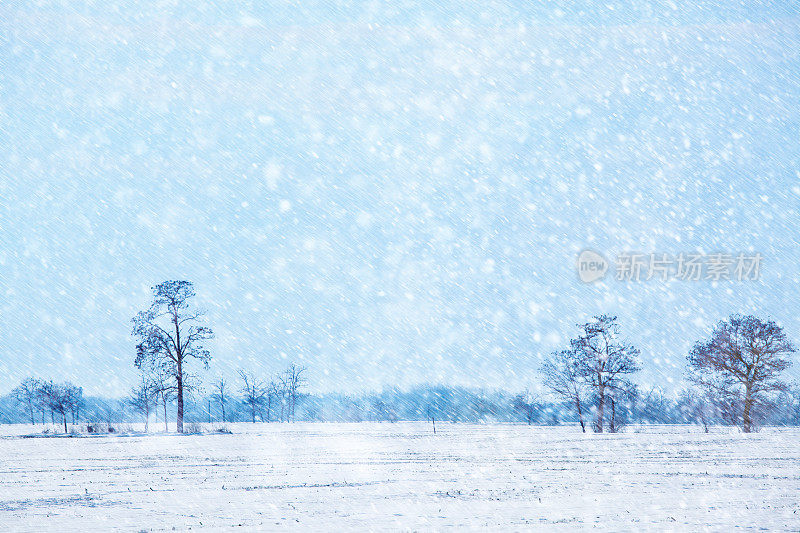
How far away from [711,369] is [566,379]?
11051 mm

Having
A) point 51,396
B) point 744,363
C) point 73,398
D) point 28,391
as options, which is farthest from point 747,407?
point 28,391

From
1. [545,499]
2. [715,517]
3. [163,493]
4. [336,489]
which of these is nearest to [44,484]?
[163,493]

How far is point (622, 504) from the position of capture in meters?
13.4

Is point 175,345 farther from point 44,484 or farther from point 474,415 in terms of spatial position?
point 474,415

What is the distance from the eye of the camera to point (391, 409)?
134875mm

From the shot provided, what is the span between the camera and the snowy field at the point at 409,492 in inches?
458

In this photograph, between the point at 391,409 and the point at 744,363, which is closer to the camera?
the point at 744,363

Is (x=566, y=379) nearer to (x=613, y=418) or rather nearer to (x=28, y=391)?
(x=613, y=418)

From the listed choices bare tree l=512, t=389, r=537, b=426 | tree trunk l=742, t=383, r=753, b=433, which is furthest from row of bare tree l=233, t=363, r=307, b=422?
tree trunk l=742, t=383, r=753, b=433

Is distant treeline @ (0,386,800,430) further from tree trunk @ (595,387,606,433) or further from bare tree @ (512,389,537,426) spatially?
tree trunk @ (595,387,606,433)

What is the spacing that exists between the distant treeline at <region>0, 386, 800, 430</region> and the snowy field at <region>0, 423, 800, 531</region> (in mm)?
60285

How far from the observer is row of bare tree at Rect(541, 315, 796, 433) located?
49.2 meters

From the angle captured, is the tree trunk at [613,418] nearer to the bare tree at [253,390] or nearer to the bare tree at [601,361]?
the bare tree at [601,361]

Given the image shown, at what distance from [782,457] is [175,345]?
37385 millimetres
